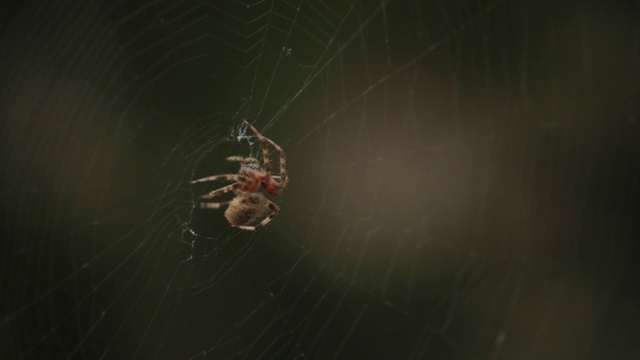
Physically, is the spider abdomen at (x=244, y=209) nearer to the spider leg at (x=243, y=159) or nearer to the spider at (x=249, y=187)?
the spider at (x=249, y=187)

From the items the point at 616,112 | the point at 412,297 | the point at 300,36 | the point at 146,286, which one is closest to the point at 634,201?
the point at 616,112

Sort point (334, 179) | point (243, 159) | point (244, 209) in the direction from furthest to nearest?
point (334, 179)
point (243, 159)
point (244, 209)

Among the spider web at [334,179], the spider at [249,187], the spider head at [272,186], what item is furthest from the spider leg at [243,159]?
the spider web at [334,179]

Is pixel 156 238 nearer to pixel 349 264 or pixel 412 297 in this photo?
pixel 349 264

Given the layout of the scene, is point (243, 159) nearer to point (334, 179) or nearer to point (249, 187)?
point (249, 187)

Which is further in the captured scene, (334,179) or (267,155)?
(334,179)

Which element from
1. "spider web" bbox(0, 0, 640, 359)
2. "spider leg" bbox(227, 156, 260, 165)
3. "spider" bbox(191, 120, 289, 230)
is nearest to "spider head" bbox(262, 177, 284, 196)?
"spider" bbox(191, 120, 289, 230)

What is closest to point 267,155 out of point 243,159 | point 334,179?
point 243,159
